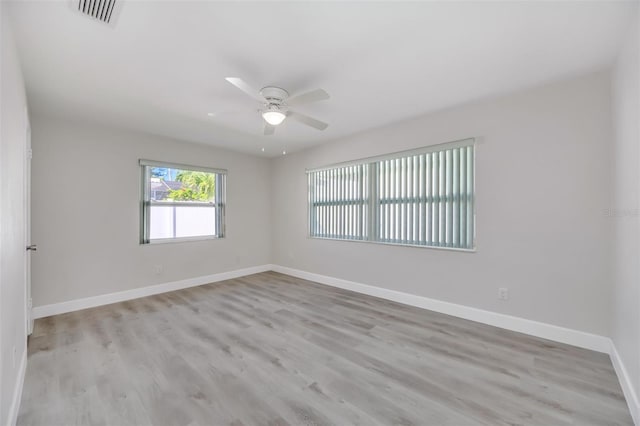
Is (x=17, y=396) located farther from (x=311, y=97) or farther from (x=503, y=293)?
(x=503, y=293)

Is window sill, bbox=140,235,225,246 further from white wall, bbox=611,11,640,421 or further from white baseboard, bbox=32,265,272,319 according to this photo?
white wall, bbox=611,11,640,421

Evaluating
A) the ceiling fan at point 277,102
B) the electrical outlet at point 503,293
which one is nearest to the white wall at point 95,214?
the ceiling fan at point 277,102

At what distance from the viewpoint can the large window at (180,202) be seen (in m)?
4.16

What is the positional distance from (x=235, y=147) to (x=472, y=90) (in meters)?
3.72

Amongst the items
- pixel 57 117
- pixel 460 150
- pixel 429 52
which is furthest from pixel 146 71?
pixel 460 150

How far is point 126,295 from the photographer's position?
387 cm

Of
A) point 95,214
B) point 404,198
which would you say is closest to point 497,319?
point 404,198

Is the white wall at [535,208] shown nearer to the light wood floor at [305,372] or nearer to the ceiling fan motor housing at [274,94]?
the light wood floor at [305,372]

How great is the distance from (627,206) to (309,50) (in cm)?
248

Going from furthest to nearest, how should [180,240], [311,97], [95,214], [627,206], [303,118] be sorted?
[180,240] → [95,214] → [303,118] → [311,97] → [627,206]

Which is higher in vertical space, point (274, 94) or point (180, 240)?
point (274, 94)

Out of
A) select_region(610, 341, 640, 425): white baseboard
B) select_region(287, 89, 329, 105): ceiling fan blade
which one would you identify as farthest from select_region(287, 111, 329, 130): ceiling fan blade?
select_region(610, 341, 640, 425): white baseboard

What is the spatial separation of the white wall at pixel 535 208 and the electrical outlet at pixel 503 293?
4 centimetres

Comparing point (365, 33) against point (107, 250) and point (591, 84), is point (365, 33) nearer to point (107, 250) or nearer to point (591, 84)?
point (591, 84)
